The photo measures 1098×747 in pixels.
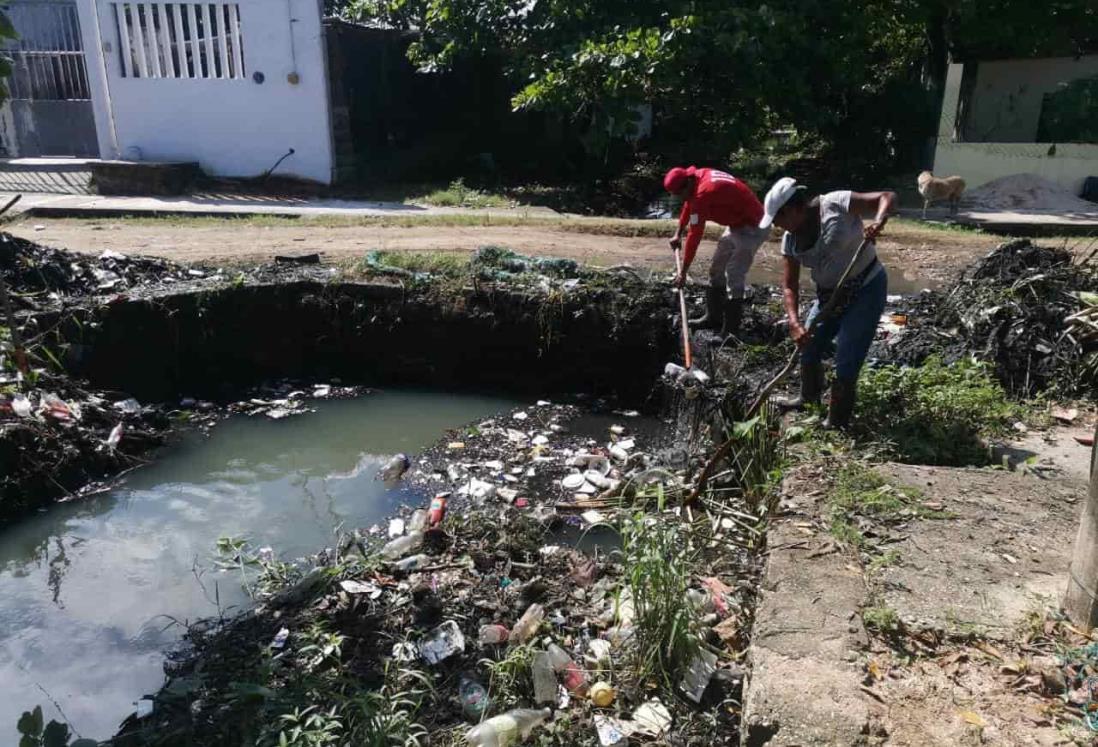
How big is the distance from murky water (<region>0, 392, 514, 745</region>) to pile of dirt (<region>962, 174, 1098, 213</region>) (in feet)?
31.8

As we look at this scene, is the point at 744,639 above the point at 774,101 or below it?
below

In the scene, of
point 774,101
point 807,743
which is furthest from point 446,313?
point 774,101

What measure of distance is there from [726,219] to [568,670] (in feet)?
11.6

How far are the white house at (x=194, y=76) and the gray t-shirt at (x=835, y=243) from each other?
10049mm

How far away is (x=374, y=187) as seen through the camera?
13242 millimetres

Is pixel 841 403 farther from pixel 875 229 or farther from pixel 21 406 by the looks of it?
pixel 21 406

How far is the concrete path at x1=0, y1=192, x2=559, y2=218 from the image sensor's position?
10.8 meters

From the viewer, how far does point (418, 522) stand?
4793mm

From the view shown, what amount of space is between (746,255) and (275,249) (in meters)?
5.11

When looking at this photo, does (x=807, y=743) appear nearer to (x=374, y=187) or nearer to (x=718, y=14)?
(x=718, y=14)

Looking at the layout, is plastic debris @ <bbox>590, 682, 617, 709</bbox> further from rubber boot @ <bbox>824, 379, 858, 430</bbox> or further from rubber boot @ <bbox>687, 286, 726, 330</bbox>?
rubber boot @ <bbox>687, 286, 726, 330</bbox>

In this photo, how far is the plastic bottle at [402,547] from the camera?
13.4ft

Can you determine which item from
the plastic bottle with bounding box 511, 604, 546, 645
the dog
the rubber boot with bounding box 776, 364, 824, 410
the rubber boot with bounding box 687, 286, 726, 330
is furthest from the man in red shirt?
the dog

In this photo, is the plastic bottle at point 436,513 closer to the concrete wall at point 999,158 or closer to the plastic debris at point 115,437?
the plastic debris at point 115,437
